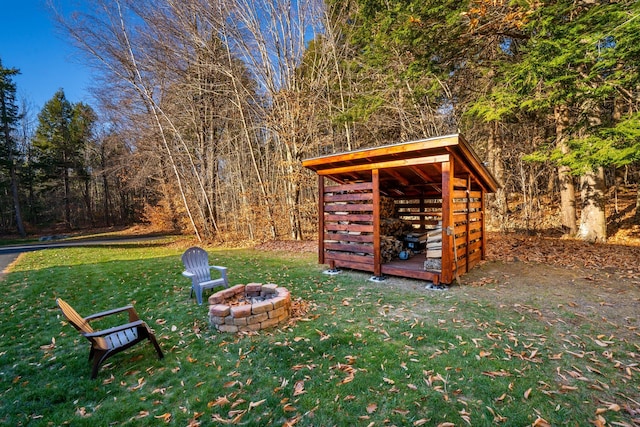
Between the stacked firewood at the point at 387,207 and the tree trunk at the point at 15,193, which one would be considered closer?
the stacked firewood at the point at 387,207

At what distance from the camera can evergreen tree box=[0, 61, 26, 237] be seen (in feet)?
54.7

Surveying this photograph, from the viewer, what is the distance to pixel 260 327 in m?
3.39

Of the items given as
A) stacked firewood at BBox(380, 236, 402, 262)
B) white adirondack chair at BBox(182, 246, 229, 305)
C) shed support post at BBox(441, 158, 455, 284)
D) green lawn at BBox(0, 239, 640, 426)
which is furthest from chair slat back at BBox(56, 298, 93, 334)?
stacked firewood at BBox(380, 236, 402, 262)

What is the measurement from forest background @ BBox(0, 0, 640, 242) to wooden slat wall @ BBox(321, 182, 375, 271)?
3.47 m

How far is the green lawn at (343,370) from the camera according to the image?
2.07 meters

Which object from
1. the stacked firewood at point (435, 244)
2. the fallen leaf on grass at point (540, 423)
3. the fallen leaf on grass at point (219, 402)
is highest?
the stacked firewood at point (435, 244)

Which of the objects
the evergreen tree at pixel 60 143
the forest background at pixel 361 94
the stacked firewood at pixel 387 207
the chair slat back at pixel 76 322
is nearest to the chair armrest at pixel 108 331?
the chair slat back at pixel 76 322

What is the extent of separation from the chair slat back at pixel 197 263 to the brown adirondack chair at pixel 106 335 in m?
1.46

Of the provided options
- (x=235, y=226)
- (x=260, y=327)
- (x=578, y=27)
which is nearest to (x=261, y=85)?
(x=235, y=226)

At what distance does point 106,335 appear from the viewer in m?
2.79

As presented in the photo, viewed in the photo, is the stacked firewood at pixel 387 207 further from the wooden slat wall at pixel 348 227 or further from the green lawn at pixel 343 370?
the green lawn at pixel 343 370

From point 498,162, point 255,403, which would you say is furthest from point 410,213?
point 255,403

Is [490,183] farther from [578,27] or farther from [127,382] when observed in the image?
[127,382]

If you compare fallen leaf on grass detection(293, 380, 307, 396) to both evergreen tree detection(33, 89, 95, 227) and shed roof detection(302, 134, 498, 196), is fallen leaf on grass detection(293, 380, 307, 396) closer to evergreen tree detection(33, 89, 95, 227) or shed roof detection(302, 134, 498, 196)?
shed roof detection(302, 134, 498, 196)
